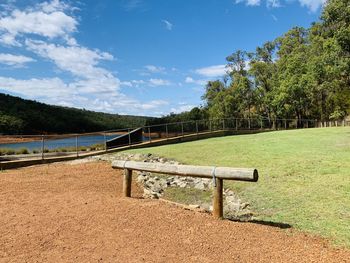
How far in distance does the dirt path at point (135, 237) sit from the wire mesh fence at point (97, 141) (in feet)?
38.6

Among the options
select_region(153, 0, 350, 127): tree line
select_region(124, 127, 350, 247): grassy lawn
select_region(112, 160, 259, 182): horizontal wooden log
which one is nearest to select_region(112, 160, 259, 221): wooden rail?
select_region(112, 160, 259, 182): horizontal wooden log

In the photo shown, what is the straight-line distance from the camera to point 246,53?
64.2 meters

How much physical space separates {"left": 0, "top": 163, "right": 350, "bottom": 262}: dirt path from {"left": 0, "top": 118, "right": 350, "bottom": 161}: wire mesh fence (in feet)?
38.6

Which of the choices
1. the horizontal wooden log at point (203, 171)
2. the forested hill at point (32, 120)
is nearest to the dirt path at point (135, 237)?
the horizontal wooden log at point (203, 171)

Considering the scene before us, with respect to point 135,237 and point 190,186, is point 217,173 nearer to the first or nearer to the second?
point 135,237

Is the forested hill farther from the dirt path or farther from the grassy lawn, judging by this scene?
the dirt path

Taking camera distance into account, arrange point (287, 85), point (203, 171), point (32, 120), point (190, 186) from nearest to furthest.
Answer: point (203, 171), point (190, 186), point (287, 85), point (32, 120)

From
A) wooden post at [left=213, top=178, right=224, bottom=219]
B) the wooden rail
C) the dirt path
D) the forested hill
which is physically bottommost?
the dirt path

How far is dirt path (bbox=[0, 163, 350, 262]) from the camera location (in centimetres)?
461

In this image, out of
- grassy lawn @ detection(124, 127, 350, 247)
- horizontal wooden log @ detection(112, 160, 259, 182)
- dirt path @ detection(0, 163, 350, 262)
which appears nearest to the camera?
dirt path @ detection(0, 163, 350, 262)

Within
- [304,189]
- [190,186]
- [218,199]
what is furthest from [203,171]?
[190,186]

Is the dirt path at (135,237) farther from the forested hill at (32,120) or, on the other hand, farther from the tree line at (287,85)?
the forested hill at (32,120)

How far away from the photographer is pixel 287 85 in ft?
162

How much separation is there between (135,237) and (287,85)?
4794 cm
